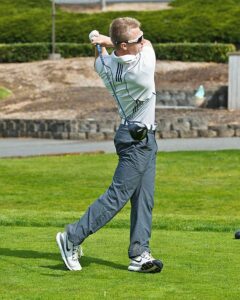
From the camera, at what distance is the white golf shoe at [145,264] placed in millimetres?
7512

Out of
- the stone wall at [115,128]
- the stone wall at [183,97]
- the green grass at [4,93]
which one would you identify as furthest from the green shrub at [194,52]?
the stone wall at [115,128]

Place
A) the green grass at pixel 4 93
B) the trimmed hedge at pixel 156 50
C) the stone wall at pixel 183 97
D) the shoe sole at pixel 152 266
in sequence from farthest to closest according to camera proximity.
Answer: the trimmed hedge at pixel 156 50 → the green grass at pixel 4 93 → the stone wall at pixel 183 97 → the shoe sole at pixel 152 266

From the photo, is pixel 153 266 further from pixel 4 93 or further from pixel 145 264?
pixel 4 93

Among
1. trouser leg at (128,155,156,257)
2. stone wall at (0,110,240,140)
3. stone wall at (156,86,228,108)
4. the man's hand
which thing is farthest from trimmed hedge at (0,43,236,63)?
trouser leg at (128,155,156,257)

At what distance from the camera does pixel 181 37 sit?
41.6 metres

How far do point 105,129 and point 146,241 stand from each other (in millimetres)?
20017

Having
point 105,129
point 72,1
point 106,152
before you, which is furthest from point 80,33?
point 106,152

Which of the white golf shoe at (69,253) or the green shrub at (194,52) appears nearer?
the white golf shoe at (69,253)

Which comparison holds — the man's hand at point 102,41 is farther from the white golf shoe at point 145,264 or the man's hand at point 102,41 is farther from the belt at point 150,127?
the white golf shoe at point 145,264

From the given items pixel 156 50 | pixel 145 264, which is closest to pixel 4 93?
pixel 156 50

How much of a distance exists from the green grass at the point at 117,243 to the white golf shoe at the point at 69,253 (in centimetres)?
6

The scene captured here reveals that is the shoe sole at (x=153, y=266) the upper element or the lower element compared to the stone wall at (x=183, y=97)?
upper

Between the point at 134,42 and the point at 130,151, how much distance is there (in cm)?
76

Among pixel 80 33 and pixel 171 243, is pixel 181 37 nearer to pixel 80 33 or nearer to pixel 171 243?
pixel 80 33
